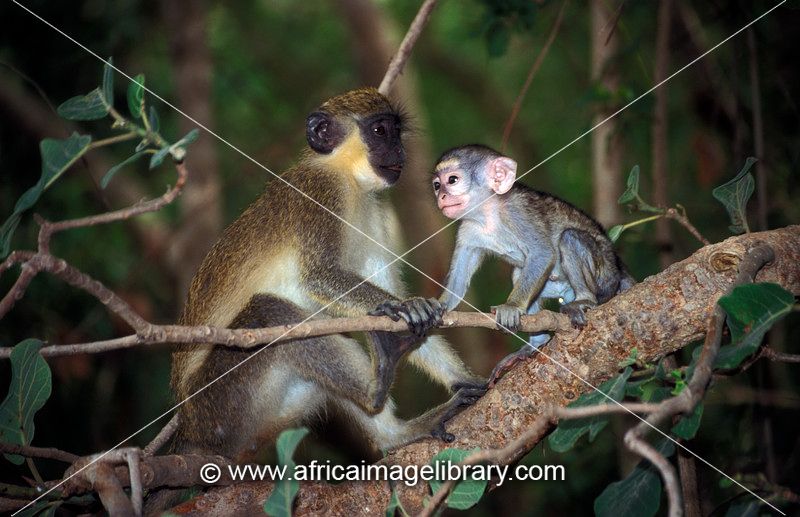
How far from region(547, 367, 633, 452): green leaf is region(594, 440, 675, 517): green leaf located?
0.70 feet

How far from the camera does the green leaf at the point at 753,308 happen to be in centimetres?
214

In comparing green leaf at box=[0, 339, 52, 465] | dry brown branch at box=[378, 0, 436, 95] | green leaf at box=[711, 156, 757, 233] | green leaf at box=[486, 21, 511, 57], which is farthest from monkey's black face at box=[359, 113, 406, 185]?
green leaf at box=[0, 339, 52, 465]

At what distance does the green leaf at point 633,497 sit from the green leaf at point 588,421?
213 millimetres

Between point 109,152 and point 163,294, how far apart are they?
1479 mm

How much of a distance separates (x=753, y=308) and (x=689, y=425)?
38cm

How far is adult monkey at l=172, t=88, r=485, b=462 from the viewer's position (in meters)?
3.71

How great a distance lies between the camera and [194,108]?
7199 mm

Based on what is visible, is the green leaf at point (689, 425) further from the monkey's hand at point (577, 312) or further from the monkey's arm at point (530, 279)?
the monkey's arm at point (530, 279)

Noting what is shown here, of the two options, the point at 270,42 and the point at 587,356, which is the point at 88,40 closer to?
the point at 270,42

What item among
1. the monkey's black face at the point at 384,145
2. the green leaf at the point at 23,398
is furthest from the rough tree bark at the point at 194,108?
the green leaf at the point at 23,398

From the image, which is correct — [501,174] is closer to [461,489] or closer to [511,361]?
[511,361]

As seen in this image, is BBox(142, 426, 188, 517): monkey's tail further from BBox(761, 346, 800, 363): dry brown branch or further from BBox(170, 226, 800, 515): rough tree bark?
BBox(761, 346, 800, 363): dry brown branch

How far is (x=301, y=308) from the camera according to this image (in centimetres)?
385

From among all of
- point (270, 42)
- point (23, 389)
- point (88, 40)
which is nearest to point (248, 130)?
point (270, 42)
